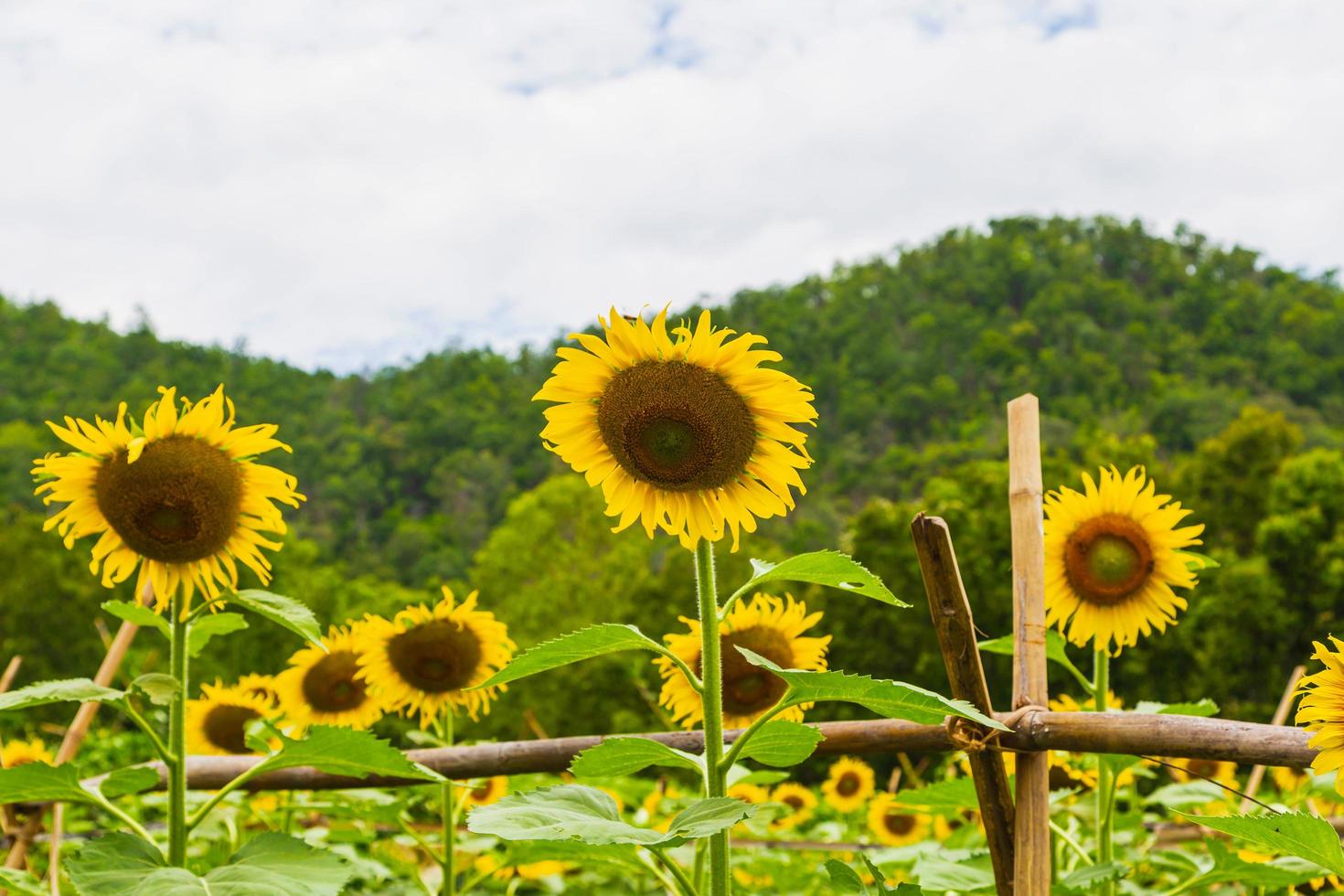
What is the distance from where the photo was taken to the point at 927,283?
60094 mm

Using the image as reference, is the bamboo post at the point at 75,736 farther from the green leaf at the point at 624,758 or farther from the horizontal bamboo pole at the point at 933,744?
the green leaf at the point at 624,758

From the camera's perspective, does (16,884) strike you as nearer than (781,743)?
No

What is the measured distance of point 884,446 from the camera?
43.7 meters

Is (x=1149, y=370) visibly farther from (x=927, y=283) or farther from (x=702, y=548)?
(x=702, y=548)

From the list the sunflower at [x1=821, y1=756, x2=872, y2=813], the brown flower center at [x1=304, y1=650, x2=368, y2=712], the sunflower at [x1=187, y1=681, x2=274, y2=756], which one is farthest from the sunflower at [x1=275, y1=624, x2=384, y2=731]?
the sunflower at [x1=821, y1=756, x2=872, y2=813]

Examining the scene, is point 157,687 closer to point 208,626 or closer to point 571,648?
point 208,626

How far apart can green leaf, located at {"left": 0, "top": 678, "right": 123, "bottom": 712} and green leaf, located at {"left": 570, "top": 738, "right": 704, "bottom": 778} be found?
0.68 meters

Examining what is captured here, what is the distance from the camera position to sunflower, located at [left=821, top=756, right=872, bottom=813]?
5.89 meters

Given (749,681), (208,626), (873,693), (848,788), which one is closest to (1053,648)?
(749,681)

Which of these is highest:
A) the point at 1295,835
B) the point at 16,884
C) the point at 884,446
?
the point at 884,446

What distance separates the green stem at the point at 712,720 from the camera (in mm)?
1587

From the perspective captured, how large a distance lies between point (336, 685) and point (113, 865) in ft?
5.10

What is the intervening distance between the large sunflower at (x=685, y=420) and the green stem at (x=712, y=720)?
0.17 meters

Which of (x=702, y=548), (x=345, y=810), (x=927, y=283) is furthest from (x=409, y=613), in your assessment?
(x=927, y=283)
